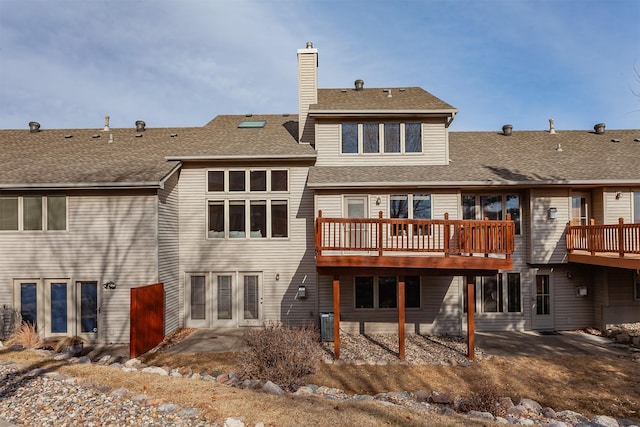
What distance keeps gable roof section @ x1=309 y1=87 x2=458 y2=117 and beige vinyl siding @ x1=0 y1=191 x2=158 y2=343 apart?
250 inches

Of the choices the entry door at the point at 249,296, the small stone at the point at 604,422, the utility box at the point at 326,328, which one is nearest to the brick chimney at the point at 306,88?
the entry door at the point at 249,296

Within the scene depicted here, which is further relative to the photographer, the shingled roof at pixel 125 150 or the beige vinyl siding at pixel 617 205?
the beige vinyl siding at pixel 617 205

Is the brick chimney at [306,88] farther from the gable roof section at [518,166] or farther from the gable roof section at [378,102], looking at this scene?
the gable roof section at [518,166]

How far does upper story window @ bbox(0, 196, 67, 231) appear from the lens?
1087 cm

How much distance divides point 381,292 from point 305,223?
131 inches

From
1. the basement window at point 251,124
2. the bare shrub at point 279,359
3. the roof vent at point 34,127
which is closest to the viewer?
the bare shrub at point 279,359

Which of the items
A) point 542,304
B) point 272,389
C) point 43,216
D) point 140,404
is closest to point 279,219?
point 272,389

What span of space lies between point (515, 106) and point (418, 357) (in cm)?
2005

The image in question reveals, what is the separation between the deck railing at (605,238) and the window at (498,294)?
2.03 metres

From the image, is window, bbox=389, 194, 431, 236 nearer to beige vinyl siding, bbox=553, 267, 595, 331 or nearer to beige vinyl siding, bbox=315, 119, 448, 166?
Result: beige vinyl siding, bbox=315, 119, 448, 166

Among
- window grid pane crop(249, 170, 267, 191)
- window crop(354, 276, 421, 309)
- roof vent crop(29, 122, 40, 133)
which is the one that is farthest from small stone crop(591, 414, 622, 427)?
roof vent crop(29, 122, 40, 133)

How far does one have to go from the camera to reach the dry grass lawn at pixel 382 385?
199 inches

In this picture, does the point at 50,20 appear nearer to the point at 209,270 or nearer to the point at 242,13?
the point at 242,13

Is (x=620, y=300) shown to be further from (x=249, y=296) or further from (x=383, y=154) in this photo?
(x=249, y=296)
